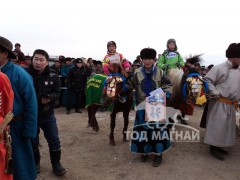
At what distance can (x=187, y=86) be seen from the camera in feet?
14.6

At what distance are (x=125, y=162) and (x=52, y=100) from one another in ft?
5.69

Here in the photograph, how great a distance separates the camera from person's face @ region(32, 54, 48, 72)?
351cm

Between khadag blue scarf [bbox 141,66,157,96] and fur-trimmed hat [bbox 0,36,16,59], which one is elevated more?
fur-trimmed hat [bbox 0,36,16,59]

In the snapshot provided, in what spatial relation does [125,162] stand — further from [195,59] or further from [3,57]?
[3,57]

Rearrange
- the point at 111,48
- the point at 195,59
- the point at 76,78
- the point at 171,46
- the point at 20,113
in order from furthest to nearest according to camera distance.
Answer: the point at 76,78 → the point at 171,46 → the point at 111,48 → the point at 195,59 → the point at 20,113

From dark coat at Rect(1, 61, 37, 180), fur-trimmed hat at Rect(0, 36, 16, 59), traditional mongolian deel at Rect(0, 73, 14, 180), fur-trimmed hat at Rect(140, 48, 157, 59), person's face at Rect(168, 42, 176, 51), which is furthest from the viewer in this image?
person's face at Rect(168, 42, 176, 51)

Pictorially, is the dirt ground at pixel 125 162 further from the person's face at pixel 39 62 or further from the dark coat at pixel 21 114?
the person's face at pixel 39 62

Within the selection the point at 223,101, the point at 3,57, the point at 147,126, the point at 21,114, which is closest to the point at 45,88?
the point at 21,114

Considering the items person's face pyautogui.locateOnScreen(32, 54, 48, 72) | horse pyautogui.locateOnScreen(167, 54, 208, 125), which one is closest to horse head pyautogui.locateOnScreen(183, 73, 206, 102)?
horse pyautogui.locateOnScreen(167, 54, 208, 125)

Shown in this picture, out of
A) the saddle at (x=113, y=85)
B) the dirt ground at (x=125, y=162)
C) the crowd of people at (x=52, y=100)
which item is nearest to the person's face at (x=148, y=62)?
the crowd of people at (x=52, y=100)

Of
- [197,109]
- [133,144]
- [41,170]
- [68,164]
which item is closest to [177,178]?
[133,144]

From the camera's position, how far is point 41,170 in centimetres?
401

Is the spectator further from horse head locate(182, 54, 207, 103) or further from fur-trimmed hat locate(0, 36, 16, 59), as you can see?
horse head locate(182, 54, 207, 103)

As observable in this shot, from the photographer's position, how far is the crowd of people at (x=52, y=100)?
2.56m
